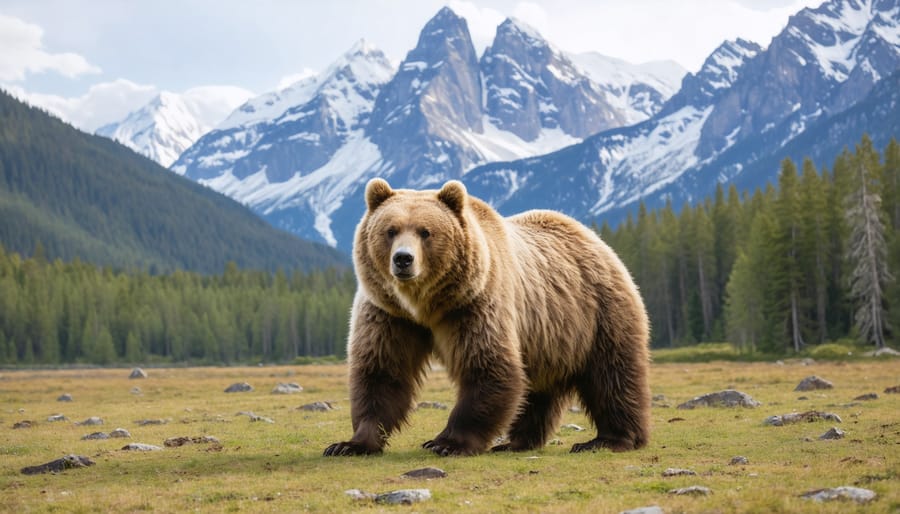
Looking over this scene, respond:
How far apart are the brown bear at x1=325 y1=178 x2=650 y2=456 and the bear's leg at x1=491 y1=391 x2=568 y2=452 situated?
2 cm

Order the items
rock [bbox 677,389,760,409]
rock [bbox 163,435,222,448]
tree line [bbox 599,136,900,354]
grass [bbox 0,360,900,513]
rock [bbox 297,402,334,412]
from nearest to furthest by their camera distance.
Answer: grass [bbox 0,360,900,513] → rock [bbox 163,435,222,448] → rock [bbox 677,389,760,409] → rock [bbox 297,402,334,412] → tree line [bbox 599,136,900,354]

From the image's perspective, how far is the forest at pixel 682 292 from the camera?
222 feet

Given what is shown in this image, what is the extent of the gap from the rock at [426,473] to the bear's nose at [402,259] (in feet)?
8.01

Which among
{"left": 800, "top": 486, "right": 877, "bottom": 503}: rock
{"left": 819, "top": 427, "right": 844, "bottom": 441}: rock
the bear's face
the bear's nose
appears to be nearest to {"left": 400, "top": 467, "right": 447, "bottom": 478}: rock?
the bear's face

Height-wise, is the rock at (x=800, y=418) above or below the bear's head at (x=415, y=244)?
below

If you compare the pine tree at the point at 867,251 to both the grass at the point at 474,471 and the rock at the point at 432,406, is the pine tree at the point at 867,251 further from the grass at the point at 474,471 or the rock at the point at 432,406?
the rock at the point at 432,406

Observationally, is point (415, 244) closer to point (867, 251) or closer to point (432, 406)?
point (432, 406)

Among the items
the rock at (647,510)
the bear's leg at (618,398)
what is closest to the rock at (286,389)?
the bear's leg at (618,398)

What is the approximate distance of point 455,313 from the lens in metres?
12.2

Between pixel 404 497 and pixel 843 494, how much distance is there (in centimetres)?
418

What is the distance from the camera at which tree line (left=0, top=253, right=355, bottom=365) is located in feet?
401

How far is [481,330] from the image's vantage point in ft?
39.9

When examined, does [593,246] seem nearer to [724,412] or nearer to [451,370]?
[451,370]

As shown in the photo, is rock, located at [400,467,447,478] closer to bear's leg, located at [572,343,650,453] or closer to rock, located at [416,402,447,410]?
bear's leg, located at [572,343,650,453]
